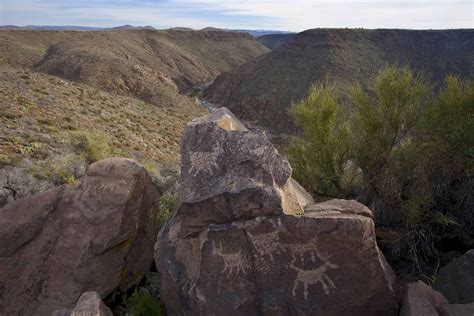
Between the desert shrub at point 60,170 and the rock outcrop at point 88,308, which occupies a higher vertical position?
the rock outcrop at point 88,308

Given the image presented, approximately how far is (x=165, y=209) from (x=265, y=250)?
323 cm

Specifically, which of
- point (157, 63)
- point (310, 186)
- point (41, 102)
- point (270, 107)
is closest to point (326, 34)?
point (270, 107)

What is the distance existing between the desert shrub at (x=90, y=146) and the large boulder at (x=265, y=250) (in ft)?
23.2

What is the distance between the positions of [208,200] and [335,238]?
1.71 metres

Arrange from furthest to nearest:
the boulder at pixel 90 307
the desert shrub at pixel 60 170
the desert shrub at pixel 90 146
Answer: the desert shrub at pixel 90 146 < the desert shrub at pixel 60 170 < the boulder at pixel 90 307

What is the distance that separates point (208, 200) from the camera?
537 cm

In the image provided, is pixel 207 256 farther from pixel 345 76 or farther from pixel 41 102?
pixel 345 76

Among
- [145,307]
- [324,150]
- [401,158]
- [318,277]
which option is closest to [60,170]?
[145,307]

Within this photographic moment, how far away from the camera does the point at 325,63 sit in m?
57.1

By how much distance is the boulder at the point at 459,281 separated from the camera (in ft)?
17.8

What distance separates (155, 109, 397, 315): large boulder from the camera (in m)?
5.16

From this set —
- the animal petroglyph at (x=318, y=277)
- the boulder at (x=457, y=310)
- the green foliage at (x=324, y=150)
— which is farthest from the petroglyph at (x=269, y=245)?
the green foliage at (x=324, y=150)

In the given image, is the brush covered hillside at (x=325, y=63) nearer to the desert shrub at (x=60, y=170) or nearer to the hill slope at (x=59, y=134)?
the hill slope at (x=59, y=134)

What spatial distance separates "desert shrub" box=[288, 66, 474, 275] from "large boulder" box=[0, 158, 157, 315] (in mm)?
4546
